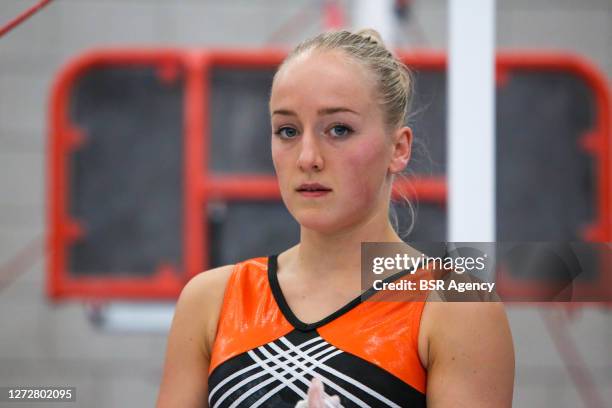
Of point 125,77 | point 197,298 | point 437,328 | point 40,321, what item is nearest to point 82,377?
point 40,321

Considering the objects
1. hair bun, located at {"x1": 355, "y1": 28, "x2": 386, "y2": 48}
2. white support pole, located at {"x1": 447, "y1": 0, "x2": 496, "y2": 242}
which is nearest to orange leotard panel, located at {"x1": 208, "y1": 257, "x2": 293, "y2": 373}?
hair bun, located at {"x1": 355, "y1": 28, "x2": 386, "y2": 48}

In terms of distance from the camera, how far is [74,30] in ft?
13.2

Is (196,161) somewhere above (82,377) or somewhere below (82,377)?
above

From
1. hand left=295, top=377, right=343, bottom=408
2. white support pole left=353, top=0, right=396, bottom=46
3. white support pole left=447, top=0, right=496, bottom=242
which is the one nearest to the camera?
hand left=295, top=377, right=343, bottom=408

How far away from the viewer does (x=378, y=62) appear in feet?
4.10

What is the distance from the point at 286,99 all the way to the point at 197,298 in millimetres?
321

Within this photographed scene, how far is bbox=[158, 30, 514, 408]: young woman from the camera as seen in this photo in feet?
3.68

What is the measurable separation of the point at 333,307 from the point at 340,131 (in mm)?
244

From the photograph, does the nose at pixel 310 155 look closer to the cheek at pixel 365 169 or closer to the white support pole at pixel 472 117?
the cheek at pixel 365 169

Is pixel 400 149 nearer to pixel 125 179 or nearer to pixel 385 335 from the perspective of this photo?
pixel 385 335

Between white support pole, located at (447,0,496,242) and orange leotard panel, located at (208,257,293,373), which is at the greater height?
white support pole, located at (447,0,496,242)

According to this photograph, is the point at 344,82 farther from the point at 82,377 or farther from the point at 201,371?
the point at 82,377

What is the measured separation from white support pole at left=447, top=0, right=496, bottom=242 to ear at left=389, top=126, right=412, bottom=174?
38 cm

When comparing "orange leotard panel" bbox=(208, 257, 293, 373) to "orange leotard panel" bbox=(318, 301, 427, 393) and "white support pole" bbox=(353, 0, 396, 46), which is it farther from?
"white support pole" bbox=(353, 0, 396, 46)
